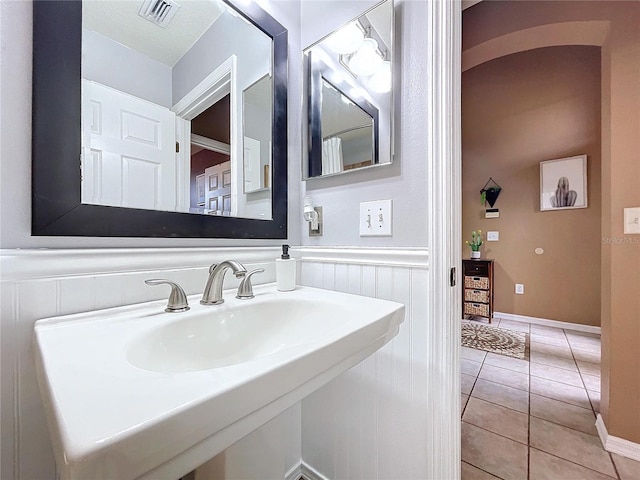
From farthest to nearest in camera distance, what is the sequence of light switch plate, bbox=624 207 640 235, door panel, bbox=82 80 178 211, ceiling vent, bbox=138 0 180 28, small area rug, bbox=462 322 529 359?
1. small area rug, bbox=462 322 529 359
2. light switch plate, bbox=624 207 640 235
3. ceiling vent, bbox=138 0 180 28
4. door panel, bbox=82 80 178 211

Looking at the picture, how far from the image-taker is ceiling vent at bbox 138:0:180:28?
0.81 m

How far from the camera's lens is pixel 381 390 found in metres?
0.93

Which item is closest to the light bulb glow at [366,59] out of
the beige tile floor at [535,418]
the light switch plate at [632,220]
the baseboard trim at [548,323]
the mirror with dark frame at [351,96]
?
the mirror with dark frame at [351,96]

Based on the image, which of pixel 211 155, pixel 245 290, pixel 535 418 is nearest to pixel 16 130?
pixel 211 155

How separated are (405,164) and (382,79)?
31 cm

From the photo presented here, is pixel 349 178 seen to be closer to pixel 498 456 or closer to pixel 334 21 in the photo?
pixel 334 21

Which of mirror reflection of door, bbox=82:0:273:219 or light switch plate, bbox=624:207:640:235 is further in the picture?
light switch plate, bbox=624:207:640:235

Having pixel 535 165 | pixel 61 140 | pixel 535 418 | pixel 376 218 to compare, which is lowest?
pixel 535 418

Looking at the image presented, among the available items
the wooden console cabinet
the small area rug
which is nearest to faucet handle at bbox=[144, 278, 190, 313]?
the small area rug

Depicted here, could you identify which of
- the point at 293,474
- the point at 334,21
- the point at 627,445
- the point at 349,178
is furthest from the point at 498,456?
the point at 334,21

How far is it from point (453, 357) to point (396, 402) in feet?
0.78

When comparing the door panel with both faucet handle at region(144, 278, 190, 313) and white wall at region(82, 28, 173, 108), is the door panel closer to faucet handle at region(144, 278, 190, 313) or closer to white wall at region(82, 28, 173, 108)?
white wall at region(82, 28, 173, 108)

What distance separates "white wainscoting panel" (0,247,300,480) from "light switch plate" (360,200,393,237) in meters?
0.68

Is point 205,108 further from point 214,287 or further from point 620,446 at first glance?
point 620,446
